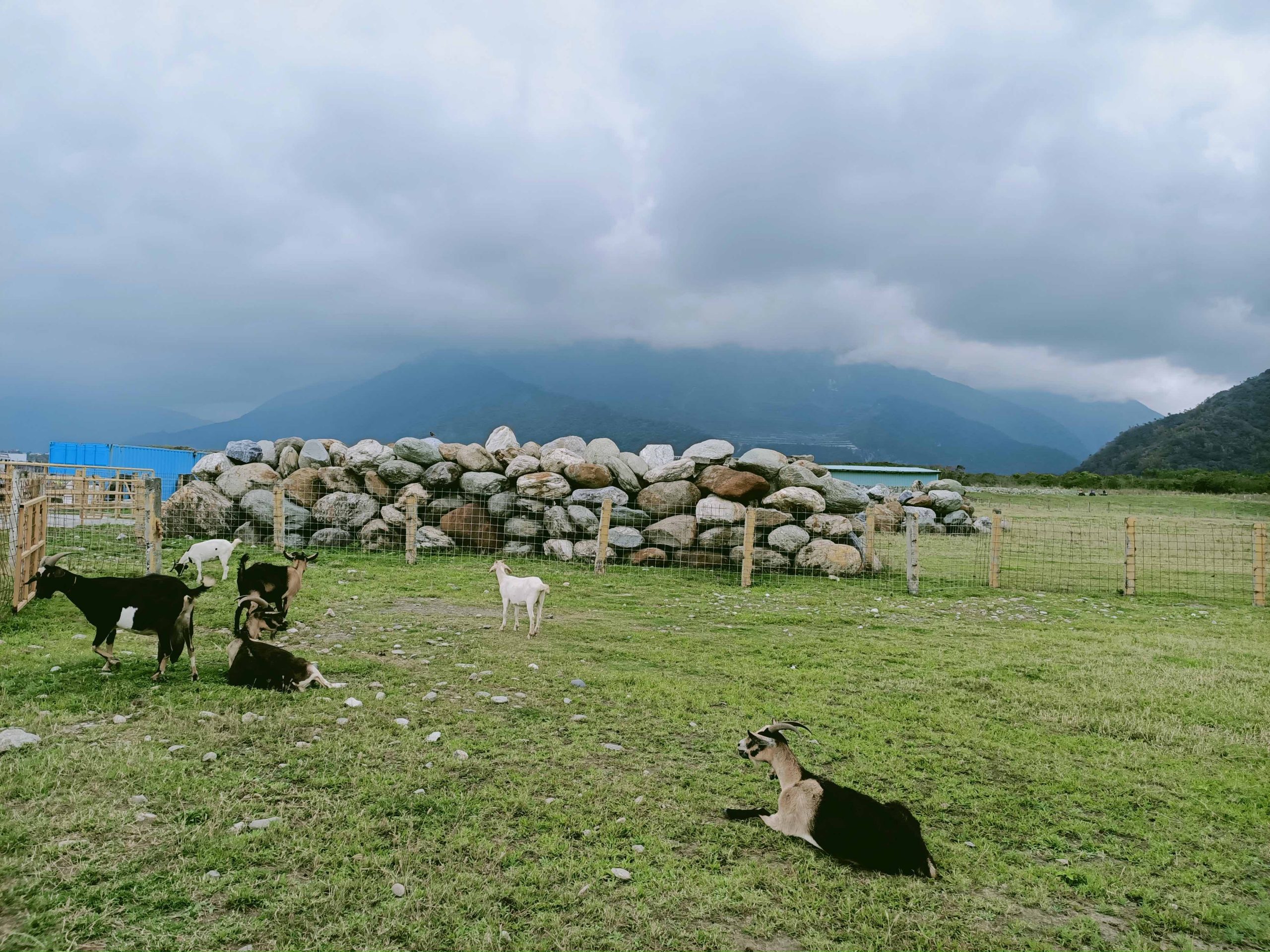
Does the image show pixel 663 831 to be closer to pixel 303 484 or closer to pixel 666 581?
pixel 666 581

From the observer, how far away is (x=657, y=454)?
22.5m

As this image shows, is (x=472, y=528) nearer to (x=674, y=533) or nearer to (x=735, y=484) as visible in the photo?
(x=674, y=533)

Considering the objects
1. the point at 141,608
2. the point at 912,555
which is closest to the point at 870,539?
the point at 912,555

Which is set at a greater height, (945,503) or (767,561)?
(945,503)

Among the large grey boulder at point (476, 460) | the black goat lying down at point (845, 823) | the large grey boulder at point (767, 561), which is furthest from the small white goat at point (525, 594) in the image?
the large grey boulder at point (476, 460)

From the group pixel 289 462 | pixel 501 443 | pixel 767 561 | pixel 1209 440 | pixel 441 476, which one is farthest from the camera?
pixel 1209 440

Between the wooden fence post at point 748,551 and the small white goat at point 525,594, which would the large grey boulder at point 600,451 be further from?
the small white goat at point 525,594

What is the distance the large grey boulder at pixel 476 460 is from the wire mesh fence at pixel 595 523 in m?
0.05

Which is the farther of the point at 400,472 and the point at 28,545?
the point at 400,472

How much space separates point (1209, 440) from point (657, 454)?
8984 centimetres

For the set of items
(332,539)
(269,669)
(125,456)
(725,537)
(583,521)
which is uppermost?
(125,456)

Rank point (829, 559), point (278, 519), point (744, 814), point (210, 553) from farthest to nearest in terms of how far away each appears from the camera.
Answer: point (278, 519) < point (829, 559) < point (210, 553) < point (744, 814)

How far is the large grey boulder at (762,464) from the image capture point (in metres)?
20.3

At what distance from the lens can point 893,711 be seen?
25.2ft
